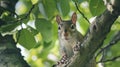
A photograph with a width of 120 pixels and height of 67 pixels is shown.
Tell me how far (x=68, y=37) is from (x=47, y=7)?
981mm

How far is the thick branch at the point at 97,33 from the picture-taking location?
1305 millimetres

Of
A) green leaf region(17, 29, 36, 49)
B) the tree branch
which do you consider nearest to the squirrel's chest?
green leaf region(17, 29, 36, 49)

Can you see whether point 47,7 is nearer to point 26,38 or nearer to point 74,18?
point 26,38

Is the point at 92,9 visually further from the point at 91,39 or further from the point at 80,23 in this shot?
the point at 80,23

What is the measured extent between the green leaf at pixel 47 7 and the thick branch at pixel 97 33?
223 millimetres

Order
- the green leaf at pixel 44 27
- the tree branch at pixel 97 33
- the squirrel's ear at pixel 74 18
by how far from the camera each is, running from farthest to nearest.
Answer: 1. the squirrel's ear at pixel 74 18
2. the green leaf at pixel 44 27
3. the tree branch at pixel 97 33

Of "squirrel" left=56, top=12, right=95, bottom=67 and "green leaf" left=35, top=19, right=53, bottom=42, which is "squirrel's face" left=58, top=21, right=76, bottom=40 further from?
"green leaf" left=35, top=19, right=53, bottom=42

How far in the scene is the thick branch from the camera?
1305mm

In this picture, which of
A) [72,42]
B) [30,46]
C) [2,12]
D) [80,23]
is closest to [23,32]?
[30,46]

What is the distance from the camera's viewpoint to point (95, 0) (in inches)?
57.0

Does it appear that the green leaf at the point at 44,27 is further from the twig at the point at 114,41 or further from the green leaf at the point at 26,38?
the twig at the point at 114,41

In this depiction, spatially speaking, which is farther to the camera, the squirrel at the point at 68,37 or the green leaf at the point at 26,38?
the squirrel at the point at 68,37

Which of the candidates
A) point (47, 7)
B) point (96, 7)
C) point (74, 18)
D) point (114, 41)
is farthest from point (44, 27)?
point (74, 18)

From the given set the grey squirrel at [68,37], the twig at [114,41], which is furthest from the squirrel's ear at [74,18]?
the twig at [114,41]
